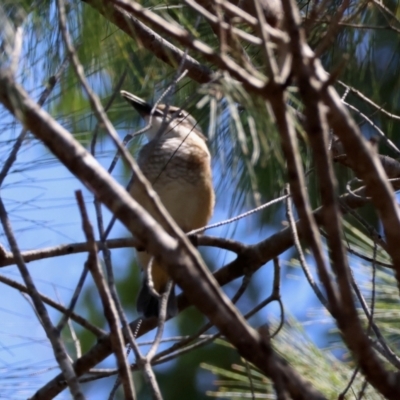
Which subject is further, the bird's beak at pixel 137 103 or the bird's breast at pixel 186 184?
the bird's breast at pixel 186 184

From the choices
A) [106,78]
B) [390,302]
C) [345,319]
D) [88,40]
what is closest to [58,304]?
[106,78]

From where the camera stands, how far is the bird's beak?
1.72m

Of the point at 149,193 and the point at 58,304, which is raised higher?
the point at 149,193

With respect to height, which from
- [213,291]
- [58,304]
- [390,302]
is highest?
[213,291]

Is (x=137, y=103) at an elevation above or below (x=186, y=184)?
above

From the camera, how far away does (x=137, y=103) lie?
188 centimetres

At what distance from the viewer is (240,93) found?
1.14 metres

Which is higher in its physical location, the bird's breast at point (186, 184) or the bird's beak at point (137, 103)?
the bird's beak at point (137, 103)

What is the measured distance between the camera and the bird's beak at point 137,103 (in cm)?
172

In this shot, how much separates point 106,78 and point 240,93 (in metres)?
0.51

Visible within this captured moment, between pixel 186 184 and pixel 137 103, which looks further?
pixel 186 184

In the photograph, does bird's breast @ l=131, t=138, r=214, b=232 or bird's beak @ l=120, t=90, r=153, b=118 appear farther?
bird's breast @ l=131, t=138, r=214, b=232

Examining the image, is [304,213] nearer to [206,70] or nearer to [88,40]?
[88,40]

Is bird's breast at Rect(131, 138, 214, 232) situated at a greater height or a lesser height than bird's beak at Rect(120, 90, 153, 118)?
lesser
